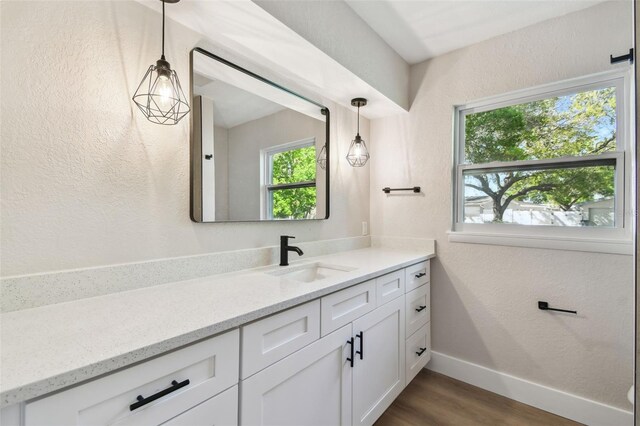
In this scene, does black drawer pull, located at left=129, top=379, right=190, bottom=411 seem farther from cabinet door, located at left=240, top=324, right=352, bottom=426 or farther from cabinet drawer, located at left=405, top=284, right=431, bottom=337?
cabinet drawer, located at left=405, top=284, right=431, bottom=337

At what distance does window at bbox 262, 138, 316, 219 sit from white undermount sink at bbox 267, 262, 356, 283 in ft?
1.12

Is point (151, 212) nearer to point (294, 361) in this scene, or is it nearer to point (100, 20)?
point (100, 20)

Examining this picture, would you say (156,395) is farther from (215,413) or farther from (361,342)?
(361,342)

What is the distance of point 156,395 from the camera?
0.73 metres

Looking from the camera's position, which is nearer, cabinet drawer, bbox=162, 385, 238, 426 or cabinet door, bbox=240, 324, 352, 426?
cabinet drawer, bbox=162, 385, 238, 426

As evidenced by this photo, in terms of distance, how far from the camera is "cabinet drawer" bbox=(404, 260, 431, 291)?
1.96 m

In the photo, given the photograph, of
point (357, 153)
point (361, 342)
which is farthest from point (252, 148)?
point (361, 342)

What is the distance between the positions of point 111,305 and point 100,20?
1.07 meters

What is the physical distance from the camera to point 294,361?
3.64 feet

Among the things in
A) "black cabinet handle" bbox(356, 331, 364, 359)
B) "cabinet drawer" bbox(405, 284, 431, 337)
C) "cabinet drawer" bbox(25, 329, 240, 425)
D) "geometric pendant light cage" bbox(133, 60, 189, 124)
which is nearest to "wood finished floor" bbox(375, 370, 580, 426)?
"cabinet drawer" bbox(405, 284, 431, 337)

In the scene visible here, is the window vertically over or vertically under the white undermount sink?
over

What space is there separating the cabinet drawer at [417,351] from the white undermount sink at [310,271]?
725mm

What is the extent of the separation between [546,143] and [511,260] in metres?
0.82

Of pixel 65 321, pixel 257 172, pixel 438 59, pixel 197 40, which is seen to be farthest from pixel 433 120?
pixel 65 321
